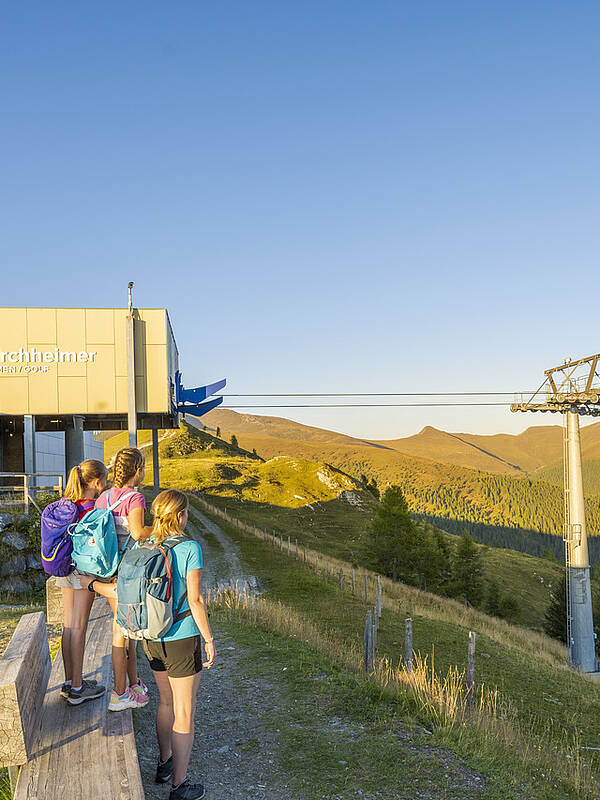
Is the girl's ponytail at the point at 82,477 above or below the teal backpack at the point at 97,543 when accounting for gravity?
above

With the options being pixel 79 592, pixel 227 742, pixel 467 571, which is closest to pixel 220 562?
pixel 227 742

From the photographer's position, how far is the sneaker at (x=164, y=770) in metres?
4.82

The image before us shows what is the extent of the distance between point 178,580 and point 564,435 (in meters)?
32.0

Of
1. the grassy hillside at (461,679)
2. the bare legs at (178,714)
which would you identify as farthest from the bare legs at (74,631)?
the grassy hillside at (461,679)

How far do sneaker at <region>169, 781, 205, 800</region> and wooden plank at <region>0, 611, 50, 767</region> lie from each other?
1.14 metres

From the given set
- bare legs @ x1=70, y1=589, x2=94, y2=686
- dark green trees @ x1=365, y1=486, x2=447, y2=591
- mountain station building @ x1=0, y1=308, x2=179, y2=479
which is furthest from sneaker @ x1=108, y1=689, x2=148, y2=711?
dark green trees @ x1=365, y1=486, x2=447, y2=591

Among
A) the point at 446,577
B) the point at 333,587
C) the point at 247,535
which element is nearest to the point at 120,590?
the point at 333,587

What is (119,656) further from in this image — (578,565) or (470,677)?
(578,565)

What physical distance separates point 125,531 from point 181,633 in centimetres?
120

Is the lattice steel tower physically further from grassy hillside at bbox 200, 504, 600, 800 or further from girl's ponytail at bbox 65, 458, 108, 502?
girl's ponytail at bbox 65, 458, 108, 502

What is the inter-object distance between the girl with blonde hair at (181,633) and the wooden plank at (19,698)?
2.60ft

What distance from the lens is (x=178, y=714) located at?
426 cm

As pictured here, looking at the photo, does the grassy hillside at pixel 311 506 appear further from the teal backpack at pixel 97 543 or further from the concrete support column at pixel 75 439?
the teal backpack at pixel 97 543

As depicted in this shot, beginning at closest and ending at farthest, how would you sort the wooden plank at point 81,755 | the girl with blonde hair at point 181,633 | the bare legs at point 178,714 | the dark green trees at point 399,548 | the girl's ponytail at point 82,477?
the wooden plank at point 81,755 < the girl with blonde hair at point 181,633 < the bare legs at point 178,714 < the girl's ponytail at point 82,477 < the dark green trees at point 399,548
